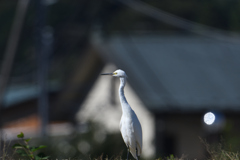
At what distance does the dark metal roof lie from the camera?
62.8 feet

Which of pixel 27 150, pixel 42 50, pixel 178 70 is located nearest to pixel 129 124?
pixel 27 150

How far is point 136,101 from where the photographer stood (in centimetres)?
1955

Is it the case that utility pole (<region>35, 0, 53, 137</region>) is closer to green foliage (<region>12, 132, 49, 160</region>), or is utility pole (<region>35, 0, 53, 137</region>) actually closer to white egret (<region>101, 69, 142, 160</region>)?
white egret (<region>101, 69, 142, 160</region>)

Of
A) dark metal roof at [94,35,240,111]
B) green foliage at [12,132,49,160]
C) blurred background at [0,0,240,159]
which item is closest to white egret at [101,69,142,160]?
green foliage at [12,132,49,160]

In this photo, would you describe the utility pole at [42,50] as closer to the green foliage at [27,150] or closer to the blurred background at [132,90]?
the blurred background at [132,90]

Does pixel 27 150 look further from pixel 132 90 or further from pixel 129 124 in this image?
pixel 132 90

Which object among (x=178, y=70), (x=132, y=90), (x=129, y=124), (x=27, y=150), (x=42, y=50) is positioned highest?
(x=42, y=50)

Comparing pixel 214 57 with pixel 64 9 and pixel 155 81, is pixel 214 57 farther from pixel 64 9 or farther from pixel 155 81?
pixel 64 9

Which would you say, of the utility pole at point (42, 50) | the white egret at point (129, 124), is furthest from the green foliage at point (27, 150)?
the utility pole at point (42, 50)

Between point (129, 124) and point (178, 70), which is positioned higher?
point (178, 70)

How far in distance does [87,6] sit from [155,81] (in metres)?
7.63

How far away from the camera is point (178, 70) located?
2097 centimetres

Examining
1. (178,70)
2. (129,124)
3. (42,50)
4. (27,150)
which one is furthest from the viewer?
(178,70)

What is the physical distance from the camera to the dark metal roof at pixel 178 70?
19.2 metres
